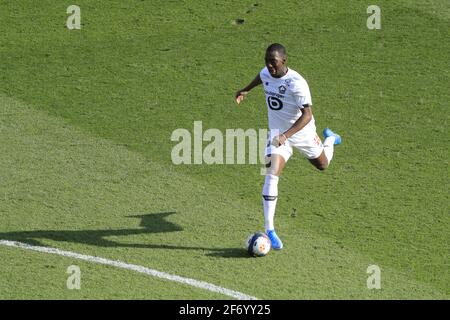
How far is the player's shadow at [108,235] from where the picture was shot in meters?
10.0

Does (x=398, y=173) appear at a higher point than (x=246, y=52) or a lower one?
lower

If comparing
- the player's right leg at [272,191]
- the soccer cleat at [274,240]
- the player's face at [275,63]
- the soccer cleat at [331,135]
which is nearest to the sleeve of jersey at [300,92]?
the player's face at [275,63]

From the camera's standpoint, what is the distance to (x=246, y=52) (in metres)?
15.3

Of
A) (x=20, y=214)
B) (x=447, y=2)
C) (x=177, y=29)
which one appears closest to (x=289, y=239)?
(x=20, y=214)

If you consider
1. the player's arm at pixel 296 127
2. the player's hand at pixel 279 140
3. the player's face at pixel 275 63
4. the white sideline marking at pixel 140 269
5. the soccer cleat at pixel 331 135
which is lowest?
the white sideline marking at pixel 140 269

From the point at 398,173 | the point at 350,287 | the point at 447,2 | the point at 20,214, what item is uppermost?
the point at 447,2

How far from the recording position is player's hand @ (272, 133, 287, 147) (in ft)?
32.0

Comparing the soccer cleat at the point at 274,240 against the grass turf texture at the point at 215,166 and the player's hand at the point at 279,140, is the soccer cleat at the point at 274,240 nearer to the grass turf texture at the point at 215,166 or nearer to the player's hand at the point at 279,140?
the grass turf texture at the point at 215,166

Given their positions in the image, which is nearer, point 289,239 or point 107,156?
point 289,239

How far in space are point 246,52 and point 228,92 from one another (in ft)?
4.64

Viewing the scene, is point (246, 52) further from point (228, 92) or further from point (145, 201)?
point (145, 201)

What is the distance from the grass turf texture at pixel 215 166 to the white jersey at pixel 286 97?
1.24 meters

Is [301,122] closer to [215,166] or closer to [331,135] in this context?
[331,135]

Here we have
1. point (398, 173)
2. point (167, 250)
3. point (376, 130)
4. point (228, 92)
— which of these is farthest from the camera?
point (228, 92)
